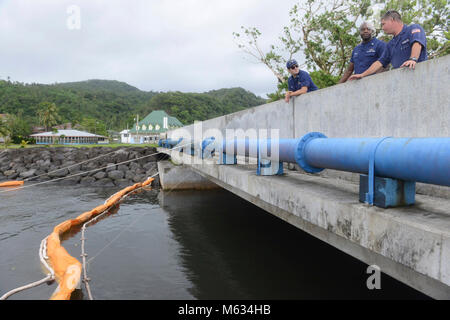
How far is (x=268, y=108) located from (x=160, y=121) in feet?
282

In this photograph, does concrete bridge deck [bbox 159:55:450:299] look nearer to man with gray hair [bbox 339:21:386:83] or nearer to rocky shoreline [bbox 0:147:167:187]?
man with gray hair [bbox 339:21:386:83]

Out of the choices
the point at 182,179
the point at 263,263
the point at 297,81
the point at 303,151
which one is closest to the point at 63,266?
the point at 263,263

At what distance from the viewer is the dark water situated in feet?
19.6

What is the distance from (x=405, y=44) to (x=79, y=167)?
29386 mm

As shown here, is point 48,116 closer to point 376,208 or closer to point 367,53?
point 367,53

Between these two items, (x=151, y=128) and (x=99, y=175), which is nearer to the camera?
(x=99, y=175)

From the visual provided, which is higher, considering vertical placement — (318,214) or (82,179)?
(318,214)

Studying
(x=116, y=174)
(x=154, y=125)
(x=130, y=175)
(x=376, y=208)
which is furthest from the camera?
(x=154, y=125)

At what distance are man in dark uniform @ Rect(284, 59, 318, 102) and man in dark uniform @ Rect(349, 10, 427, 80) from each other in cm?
162

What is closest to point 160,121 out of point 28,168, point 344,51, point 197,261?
point 28,168

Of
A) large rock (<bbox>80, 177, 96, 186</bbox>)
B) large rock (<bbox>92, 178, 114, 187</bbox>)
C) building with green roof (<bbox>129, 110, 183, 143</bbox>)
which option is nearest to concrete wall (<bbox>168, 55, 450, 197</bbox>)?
large rock (<bbox>92, 178, 114, 187</bbox>)

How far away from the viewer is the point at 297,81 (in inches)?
243
